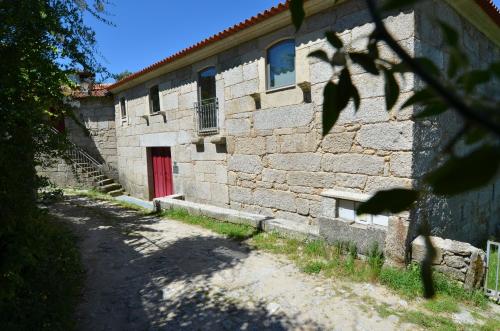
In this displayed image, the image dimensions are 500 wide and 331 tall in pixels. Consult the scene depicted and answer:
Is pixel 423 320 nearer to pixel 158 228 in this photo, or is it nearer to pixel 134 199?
pixel 158 228

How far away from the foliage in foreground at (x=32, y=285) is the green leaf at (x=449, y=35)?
2850 millimetres

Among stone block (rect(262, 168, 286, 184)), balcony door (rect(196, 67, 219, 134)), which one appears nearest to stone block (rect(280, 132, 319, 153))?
stone block (rect(262, 168, 286, 184))

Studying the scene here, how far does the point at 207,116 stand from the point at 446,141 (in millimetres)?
4967

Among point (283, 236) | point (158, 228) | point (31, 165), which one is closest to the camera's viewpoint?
point (31, 165)

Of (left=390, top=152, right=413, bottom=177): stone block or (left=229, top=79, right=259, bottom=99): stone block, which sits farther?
(left=229, top=79, right=259, bottom=99): stone block

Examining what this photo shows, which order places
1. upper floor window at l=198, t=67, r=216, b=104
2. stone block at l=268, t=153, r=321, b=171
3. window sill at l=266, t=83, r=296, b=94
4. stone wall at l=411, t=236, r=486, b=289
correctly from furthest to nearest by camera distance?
upper floor window at l=198, t=67, r=216, b=104
window sill at l=266, t=83, r=296, b=94
stone block at l=268, t=153, r=321, b=171
stone wall at l=411, t=236, r=486, b=289

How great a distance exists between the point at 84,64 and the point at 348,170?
4.07 metres

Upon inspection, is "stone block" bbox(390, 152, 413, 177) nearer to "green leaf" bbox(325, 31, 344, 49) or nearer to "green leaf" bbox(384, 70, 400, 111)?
"green leaf" bbox(384, 70, 400, 111)

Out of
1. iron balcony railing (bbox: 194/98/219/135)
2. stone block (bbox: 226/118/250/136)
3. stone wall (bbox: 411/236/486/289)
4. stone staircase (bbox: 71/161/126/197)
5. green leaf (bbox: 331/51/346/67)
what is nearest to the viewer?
green leaf (bbox: 331/51/346/67)

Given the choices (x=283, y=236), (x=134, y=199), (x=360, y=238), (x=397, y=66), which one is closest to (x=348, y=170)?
(x=360, y=238)

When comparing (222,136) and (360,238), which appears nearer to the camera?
(360,238)

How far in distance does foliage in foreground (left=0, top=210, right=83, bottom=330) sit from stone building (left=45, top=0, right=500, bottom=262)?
10.7 feet

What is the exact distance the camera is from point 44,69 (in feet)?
11.1

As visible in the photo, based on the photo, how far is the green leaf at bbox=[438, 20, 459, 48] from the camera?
1.22ft
